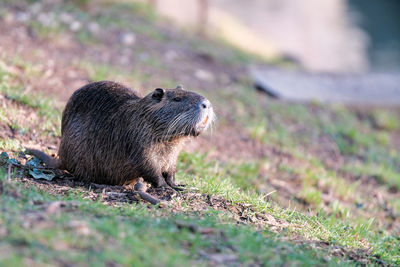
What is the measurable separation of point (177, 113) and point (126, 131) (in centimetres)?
43

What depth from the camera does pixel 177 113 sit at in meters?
4.12

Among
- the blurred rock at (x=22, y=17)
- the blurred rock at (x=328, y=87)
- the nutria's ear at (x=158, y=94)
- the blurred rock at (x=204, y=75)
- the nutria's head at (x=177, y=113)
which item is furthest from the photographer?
the blurred rock at (x=328, y=87)

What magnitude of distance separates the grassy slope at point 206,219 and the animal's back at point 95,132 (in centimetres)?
51

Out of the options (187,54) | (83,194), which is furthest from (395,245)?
(187,54)

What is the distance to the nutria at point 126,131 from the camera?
413 cm

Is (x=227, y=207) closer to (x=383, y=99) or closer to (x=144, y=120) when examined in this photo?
(x=144, y=120)

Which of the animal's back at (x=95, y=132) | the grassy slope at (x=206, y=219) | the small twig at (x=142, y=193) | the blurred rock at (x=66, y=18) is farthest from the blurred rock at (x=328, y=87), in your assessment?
the small twig at (x=142, y=193)

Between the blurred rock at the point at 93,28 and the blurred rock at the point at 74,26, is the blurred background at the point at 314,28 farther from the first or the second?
the blurred rock at the point at 74,26

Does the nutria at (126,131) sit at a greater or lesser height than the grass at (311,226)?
greater

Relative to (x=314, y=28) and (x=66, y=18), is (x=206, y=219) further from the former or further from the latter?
(x=314, y=28)

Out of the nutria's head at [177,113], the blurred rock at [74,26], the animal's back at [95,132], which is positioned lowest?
the animal's back at [95,132]

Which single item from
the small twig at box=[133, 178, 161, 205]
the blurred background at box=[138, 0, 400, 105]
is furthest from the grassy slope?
the blurred background at box=[138, 0, 400, 105]

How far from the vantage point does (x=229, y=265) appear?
2.92 metres

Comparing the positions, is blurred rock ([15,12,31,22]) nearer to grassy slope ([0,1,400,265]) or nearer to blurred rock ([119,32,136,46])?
grassy slope ([0,1,400,265])
